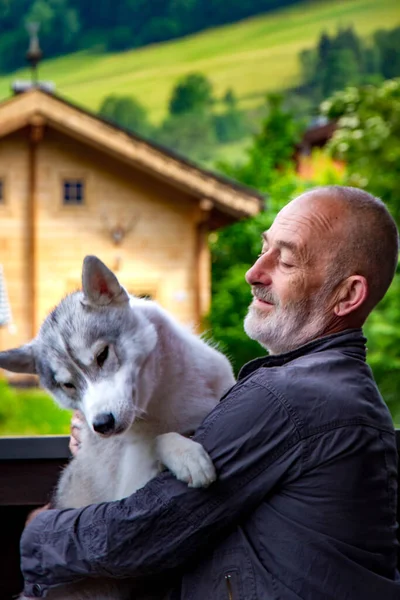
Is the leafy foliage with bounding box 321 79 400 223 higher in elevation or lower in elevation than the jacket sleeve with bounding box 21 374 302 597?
higher

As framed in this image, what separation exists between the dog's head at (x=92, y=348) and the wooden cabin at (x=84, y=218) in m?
9.14

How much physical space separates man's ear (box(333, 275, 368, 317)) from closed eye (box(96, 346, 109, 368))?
38 centimetres

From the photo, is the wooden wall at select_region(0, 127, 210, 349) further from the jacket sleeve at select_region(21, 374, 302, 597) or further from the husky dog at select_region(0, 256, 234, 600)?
the jacket sleeve at select_region(21, 374, 302, 597)

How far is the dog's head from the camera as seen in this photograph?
1474 millimetres

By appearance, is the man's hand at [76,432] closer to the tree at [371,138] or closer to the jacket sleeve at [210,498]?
the jacket sleeve at [210,498]

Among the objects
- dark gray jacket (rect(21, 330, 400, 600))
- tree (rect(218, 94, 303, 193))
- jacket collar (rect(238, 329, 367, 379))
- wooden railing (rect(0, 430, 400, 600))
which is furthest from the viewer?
tree (rect(218, 94, 303, 193))

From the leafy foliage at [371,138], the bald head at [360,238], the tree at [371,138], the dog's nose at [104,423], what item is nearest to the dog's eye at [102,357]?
the dog's nose at [104,423]

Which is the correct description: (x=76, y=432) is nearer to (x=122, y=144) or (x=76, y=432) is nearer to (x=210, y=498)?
(x=210, y=498)

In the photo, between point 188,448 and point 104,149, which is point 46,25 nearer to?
point 104,149

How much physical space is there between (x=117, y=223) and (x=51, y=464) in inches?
425

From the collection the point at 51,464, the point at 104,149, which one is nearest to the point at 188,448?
the point at 51,464

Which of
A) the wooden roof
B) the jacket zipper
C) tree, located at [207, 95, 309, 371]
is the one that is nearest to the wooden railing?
the jacket zipper

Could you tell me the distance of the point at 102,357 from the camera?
1.50 m

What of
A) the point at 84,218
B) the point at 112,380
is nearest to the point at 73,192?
the point at 84,218
